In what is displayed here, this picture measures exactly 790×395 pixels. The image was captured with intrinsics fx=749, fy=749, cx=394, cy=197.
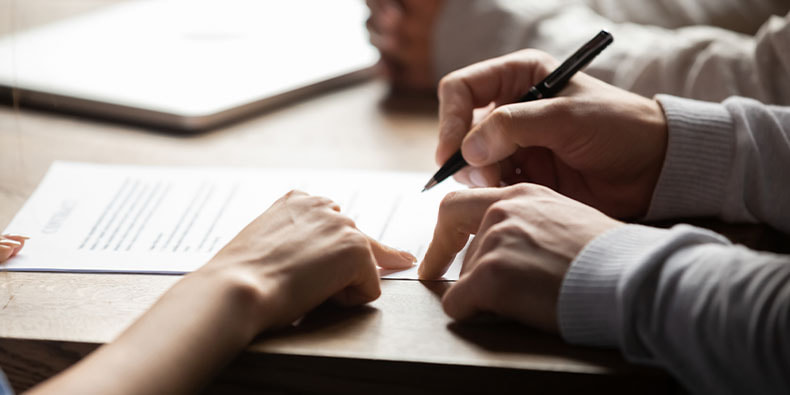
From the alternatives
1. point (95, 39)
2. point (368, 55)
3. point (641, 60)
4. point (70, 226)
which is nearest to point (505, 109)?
point (641, 60)

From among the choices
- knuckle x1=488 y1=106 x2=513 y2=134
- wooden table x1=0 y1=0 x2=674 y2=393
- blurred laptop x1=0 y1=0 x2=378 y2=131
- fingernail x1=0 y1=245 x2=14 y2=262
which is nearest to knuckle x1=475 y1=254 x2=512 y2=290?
wooden table x1=0 y1=0 x2=674 y2=393

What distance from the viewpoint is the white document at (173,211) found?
66 centimetres

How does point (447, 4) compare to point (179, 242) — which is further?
point (447, 4)

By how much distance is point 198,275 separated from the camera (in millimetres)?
537

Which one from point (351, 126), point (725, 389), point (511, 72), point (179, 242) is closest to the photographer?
point (725, 389)

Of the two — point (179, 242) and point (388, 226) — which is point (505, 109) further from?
point (179, 242)

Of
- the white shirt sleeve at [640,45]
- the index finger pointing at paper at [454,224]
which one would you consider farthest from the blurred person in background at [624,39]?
the index finger pointing at paper at [454,224]

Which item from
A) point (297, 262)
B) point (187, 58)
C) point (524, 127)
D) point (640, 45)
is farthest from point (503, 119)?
point (187, 58)

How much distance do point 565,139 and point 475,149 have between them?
9cm

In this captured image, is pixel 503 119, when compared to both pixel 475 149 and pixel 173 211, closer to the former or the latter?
pixel 475 149

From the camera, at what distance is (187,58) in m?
1.16

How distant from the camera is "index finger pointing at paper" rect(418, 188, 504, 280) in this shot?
0.61m

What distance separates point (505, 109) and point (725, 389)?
324 mm

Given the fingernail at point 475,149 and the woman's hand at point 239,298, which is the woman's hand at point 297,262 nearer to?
the woman's hand at point 239,298
